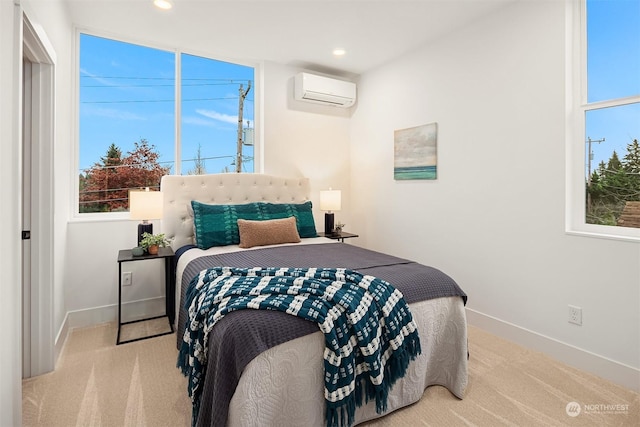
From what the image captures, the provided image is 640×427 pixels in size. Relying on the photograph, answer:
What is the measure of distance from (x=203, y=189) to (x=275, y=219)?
2.52ft

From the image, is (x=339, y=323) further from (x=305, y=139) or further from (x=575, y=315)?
(x=305, y=139)

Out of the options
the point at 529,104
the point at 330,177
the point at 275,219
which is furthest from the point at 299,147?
the point at 529,104

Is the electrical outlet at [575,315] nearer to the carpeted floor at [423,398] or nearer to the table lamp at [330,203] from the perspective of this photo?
the carpeted floor at [423,398]

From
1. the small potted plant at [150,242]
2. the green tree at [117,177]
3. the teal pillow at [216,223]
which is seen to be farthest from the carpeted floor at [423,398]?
the green tree at [117,177]

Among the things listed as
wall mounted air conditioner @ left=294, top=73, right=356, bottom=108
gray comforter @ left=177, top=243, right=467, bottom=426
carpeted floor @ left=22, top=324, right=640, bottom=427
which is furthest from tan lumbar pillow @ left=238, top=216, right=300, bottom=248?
wall mounted air conditioner @ left=294, top=73, right=356, bottom=108

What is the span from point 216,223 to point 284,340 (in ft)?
5.79

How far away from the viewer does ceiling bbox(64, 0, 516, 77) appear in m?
2.73

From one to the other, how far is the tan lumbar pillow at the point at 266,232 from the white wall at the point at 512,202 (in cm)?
129

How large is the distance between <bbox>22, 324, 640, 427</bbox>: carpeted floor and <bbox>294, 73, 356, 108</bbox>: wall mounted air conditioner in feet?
9.38

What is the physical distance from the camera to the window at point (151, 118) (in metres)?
3.23

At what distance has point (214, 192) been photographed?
11.2ft

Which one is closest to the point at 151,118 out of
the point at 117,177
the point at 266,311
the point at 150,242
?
the point at 117,177

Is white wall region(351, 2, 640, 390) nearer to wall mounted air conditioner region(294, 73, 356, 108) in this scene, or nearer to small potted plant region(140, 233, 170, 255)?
wall mounted air conditioner region(294, 73, 356, 108)

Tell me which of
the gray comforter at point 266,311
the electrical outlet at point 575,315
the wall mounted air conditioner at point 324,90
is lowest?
the electrical outlet at point 575,315
